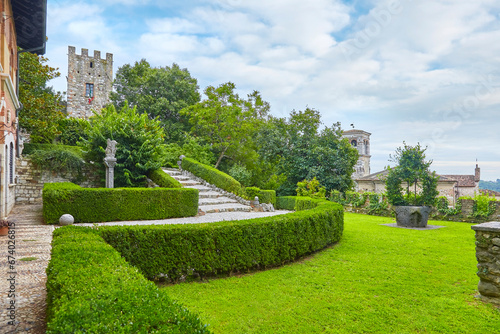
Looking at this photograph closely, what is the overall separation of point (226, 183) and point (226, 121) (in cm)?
637

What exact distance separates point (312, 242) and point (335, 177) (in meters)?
13.8

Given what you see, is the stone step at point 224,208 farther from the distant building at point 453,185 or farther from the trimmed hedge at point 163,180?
the distant building at point 453,185

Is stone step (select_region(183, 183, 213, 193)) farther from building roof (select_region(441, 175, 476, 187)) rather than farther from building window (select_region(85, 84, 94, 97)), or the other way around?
building window (select_region(85, 84, 94, 97))

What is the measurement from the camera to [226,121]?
21172 mm

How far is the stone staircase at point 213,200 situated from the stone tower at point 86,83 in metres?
18.2

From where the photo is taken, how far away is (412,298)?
4258 millimetres

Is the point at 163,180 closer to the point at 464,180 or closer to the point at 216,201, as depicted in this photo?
the point at 216,201

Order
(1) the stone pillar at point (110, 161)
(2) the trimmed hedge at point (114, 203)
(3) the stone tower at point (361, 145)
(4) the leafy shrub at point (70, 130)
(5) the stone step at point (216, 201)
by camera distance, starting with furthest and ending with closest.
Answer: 1. (3) the stone tower at point (361, 145)
2. (4) the leafy shrub at point (70, 130)
3. (5) the stone step at point (216, 201)
4. (1) the stone pillar at point (110, 161)
5. (2) the trimmed hedge at point (114, 203)

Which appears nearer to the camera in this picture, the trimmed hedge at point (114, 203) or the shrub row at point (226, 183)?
the trimmed hedge at point (114, 203)

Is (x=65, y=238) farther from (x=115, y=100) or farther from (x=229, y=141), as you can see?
(x=115, y=100)

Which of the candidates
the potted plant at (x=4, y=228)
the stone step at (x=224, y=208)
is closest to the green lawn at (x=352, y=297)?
the potted plant at (x=4, y=228)

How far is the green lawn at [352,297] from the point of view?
11.4ft

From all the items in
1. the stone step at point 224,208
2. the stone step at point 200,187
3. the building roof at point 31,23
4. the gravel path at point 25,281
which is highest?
the building roof at point 31,23

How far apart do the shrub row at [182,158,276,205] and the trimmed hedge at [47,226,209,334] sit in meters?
13.1
